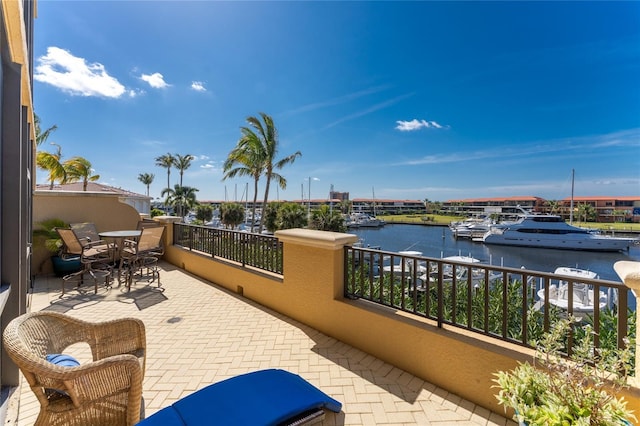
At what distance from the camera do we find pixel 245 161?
58.6 feet

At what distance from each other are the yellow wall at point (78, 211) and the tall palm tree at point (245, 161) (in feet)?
33.2

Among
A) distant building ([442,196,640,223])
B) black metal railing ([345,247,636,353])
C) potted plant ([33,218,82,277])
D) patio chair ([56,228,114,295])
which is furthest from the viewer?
distant building ([442,196,640,223])

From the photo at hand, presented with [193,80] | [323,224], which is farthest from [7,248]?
[323,224]

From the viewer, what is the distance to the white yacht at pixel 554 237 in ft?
101

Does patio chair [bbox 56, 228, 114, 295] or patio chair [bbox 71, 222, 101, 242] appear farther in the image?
patio chair [bbox 71, 222, 101, 242]

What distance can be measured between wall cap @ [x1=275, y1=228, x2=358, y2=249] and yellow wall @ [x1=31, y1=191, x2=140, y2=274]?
6599mm

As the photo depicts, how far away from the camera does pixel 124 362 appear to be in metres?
1.64

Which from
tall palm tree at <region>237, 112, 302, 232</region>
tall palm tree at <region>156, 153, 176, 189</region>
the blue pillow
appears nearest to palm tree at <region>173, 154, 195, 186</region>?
tall palm tree at <region>156, 153, 176, 189</region>

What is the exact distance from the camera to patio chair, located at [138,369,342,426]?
1.55 meters

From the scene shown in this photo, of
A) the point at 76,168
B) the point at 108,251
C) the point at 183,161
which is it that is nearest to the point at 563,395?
the point at 108,251

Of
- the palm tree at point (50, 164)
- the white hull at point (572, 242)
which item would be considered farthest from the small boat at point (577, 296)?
the white hull at point (572, 242)

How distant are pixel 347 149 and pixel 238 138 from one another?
23.3 metres

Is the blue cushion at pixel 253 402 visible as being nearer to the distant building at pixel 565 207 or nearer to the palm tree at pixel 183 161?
the palm tree at pixel 183 161

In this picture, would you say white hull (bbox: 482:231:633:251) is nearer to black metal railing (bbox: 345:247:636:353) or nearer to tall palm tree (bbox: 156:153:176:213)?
black metal railing (bbox: 345:247:636:353)
